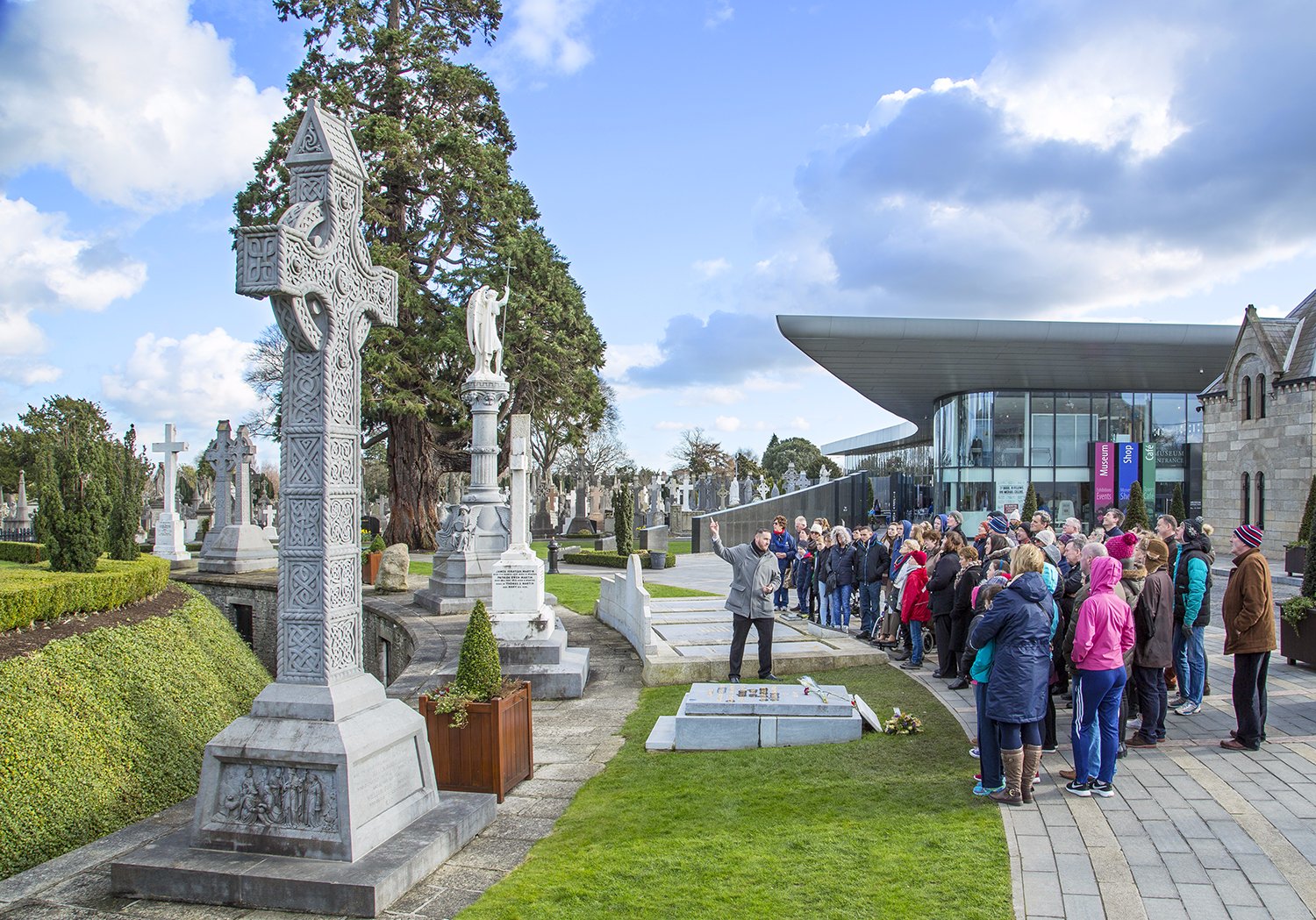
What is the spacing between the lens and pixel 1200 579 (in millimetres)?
7504

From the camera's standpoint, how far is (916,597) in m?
10.0

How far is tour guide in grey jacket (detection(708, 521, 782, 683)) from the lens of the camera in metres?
9.36

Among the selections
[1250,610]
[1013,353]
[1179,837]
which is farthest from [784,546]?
[1013,353]

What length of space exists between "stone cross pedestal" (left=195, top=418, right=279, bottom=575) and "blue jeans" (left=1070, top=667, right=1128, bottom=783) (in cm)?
2179

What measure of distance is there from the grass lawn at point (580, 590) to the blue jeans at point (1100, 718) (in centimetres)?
1008

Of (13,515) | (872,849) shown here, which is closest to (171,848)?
(872,849)

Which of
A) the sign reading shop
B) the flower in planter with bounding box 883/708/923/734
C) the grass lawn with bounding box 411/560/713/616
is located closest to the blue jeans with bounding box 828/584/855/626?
the grass lawn with bounding box 411/560/713/616

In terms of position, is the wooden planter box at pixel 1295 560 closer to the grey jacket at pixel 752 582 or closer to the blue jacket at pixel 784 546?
the blue jacket at pixel 784 546

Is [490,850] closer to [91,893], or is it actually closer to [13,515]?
[91,893]

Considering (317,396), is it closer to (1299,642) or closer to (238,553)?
(1299,642)

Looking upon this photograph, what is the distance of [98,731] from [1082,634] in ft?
26.0

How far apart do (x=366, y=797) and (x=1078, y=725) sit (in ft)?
15.1

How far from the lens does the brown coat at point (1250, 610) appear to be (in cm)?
667

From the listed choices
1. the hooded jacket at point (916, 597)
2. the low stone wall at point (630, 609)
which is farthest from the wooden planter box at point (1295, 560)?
the low stone wall at point (630, 609)
